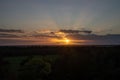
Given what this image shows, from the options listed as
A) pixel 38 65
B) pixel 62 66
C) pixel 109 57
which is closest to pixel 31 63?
pixel 38 65

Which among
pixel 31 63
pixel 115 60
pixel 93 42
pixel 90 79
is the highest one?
pixel 93 42

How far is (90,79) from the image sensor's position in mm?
14922

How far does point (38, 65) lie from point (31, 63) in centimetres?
49

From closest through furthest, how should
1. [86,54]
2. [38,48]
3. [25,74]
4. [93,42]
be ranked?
[25,74] < [86,54] < [93,42] < [38,48]

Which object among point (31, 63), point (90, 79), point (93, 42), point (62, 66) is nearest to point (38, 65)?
point (31, 63)

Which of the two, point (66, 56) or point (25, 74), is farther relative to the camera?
point (66, 56)

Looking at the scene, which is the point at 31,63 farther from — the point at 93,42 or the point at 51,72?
the point at 93,42

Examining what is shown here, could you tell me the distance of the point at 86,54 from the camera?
17.5 m

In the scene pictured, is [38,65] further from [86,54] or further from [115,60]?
[115,60]

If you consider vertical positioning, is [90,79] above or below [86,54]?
below

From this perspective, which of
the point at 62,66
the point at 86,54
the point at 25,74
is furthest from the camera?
the point at 86,54

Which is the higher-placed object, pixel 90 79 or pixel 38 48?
pixel 38 48

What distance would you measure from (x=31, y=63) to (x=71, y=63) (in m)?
2.34

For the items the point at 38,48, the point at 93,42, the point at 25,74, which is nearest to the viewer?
the point at 25,74
